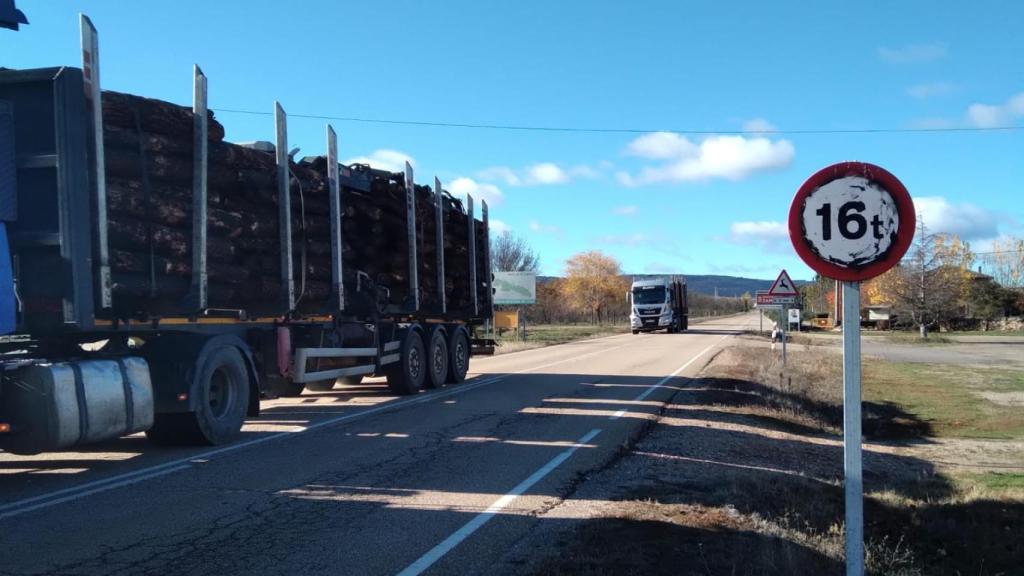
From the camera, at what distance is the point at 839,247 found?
4.02 m

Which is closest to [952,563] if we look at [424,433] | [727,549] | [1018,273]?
[727,549]

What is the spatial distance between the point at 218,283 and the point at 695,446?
616cm

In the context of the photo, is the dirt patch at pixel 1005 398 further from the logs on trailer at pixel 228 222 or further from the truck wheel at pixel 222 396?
the truck wheel at pixel 222 396

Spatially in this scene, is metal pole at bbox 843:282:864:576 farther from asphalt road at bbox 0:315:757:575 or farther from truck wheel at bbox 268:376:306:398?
truck wheel at bbox 268:376:306:398

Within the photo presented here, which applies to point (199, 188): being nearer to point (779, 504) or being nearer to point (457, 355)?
point (779, 504)

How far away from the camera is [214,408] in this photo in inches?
376

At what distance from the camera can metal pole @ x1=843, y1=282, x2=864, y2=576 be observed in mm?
3832

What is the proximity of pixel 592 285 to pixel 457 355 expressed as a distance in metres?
75.5

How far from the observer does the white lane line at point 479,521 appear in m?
5.15

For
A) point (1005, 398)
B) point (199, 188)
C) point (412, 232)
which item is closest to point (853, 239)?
point (199, 188)

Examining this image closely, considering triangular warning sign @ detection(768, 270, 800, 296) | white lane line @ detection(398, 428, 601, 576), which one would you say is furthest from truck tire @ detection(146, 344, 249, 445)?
triangular warning sign @ detection(768, 270, 800, 296)

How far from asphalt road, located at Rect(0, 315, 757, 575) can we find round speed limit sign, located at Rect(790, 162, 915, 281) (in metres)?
2.81

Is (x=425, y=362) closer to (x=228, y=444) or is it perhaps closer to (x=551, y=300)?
(x=228, y=444)

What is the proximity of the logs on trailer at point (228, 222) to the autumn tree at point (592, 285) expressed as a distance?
77.5 m
